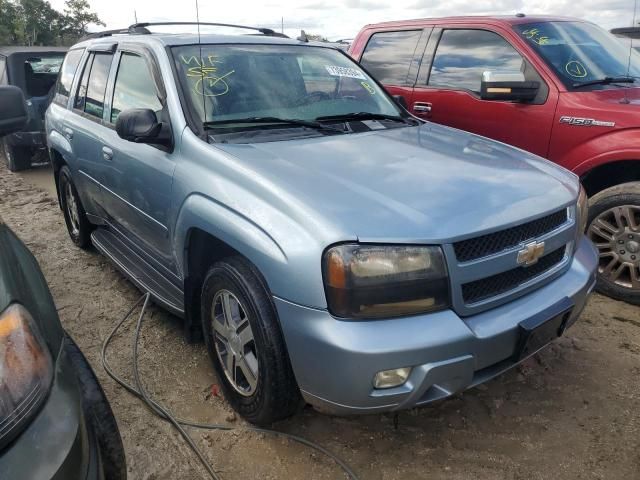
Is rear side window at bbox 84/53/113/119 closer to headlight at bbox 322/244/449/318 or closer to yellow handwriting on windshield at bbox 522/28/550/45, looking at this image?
headlight at bbox 322/244/449/318

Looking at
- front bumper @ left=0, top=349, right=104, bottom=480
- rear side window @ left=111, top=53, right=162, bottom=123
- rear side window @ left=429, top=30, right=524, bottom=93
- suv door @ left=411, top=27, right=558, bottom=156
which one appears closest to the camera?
front bumper @ left=0, top=349, right=104, bottom=480

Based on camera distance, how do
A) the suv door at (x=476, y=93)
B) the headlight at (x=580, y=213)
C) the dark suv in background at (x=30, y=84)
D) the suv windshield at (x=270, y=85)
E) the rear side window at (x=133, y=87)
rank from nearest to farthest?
the headlight at (x=580, y=213) → the suv windshield at (x=270, y=85) → the rear side window at (x=133, y=87) → the suv door at (x=476, y=93) → the dark suv in background at (x=30, y=84)

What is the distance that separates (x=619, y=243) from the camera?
3.71 metres

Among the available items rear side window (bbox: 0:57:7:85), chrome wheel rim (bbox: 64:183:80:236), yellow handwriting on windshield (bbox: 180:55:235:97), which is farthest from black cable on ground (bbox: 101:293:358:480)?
rear side window (bbox: 0:57:7:85)

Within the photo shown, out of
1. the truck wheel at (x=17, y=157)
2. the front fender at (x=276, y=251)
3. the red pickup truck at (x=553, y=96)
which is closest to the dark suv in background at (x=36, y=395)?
the front fender at (x=276, y=251)

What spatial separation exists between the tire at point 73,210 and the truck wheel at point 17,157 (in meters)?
3.88

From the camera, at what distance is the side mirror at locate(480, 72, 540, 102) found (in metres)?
3.90

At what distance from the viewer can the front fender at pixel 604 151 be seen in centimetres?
355

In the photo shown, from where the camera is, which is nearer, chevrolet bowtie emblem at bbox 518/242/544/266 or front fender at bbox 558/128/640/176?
chevrolet bowtie emblem at bbox 518/242/544/266

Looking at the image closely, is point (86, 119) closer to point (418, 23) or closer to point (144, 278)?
point (144, 278)

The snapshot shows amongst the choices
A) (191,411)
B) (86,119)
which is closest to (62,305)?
(86,119)

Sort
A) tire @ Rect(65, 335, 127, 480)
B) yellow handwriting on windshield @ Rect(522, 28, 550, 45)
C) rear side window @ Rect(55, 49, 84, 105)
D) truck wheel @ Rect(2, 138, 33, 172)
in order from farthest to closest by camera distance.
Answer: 1. truck wheel @ Rect(2, 138, 33, 172)
2. rear side window @ Rect(55, 49, 84, 105)
3. yellow handwriting on windshield @ Rect(522, 28, 550, 45)
4. tire @ Rect(65, 335, 127, 480)

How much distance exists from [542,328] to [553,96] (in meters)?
2.30

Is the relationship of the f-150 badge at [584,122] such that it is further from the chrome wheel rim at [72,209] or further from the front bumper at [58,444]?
the chrome wheel rim at [72,209]
